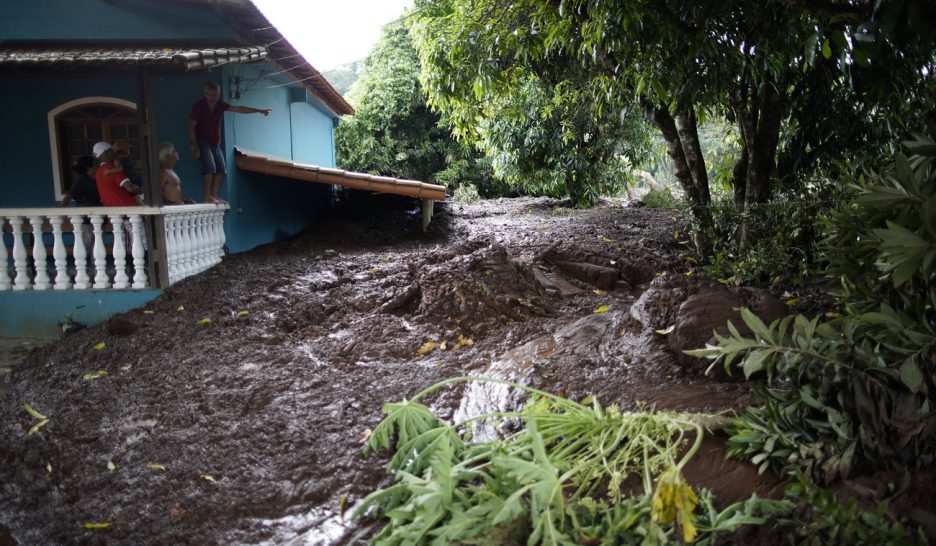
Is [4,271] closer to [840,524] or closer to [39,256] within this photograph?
A: [39,256]

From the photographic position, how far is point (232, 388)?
507 centimetres

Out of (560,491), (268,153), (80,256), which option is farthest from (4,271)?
(560,491)

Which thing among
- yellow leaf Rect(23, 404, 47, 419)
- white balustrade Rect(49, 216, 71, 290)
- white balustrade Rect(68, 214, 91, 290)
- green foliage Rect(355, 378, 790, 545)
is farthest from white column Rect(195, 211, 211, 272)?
green foliage Rect(355, 378, 790, 545)

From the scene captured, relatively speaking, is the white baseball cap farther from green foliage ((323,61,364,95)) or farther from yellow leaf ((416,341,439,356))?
green foliage ((323,61,364,95))

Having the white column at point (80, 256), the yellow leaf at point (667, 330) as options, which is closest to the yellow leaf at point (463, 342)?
the yellow leaf at point (667, 330)

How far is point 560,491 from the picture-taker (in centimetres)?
251

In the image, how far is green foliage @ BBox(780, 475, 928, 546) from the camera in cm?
226

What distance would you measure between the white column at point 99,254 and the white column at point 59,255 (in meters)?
0.26

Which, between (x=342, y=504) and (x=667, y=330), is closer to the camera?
(x=342, y=504)

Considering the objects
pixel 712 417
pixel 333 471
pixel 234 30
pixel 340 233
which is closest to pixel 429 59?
pixel 234 30

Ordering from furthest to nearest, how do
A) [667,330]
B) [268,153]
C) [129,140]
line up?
1. [268,153]
2. [129,140]
3. [667,330]

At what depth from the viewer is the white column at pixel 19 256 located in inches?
275

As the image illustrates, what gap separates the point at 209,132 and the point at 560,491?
7044mm

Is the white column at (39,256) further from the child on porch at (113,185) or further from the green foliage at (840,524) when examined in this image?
the green foliage at (840,524)
